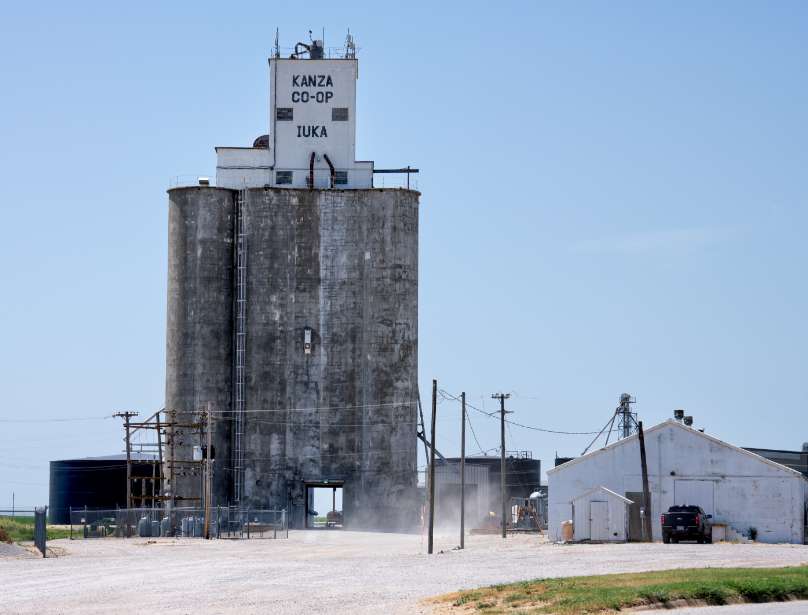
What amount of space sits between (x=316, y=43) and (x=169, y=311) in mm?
20787

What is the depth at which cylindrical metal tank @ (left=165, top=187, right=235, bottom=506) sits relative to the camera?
91.1 metres

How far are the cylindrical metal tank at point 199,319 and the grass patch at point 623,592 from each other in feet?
178

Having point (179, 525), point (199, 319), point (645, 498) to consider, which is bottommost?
point (179, 525)

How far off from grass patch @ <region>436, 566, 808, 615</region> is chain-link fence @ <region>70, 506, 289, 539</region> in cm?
4039

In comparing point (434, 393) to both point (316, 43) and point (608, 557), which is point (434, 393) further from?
point (316, 43)

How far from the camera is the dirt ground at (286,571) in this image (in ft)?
124

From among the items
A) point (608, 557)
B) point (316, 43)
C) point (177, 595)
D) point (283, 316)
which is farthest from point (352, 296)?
point (177, 595)

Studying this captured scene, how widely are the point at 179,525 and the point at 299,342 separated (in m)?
16.0

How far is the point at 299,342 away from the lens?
299 feet

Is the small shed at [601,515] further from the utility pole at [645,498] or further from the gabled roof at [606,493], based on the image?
the utility pole at [645,498]

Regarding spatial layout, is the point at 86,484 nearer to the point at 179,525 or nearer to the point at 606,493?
the point at 179,525

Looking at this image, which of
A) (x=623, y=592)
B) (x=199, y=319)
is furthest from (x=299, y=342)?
(x=623, y=592)

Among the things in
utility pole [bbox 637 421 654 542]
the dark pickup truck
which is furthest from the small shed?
the dark pickup truck

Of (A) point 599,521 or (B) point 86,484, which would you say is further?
(B) point 86,484
